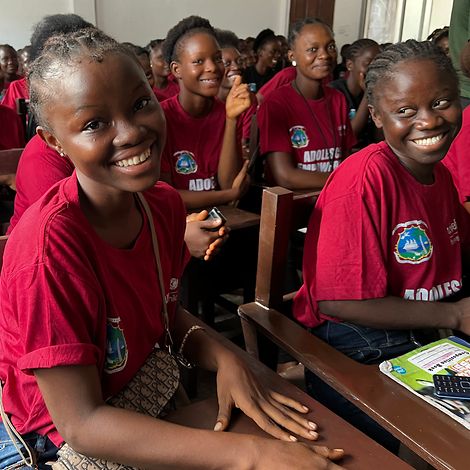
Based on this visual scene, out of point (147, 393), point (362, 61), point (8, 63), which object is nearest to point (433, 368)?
point (147, 393)

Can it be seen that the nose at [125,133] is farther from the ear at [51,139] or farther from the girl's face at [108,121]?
the ear at [51,139]

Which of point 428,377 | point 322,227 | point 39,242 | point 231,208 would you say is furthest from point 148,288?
point 231,208

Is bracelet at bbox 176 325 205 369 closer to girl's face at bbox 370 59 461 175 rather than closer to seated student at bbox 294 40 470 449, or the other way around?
seated student at bbox 294 40 470 449

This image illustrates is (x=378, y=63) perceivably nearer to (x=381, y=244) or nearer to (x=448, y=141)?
(x=448, y=141)

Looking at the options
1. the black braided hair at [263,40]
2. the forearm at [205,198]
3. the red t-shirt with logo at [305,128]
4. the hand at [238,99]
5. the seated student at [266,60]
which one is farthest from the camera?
the black braided hair at [263,40]

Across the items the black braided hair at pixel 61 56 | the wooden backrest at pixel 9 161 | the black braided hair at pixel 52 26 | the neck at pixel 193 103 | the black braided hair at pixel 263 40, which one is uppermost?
the black braided hair at pixel 263 40

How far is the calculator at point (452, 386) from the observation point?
98cm

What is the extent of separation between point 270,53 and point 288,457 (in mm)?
5640

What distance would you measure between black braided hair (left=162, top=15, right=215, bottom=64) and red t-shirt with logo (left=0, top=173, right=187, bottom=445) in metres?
1.74

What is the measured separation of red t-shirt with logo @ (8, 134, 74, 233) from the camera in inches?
70.7

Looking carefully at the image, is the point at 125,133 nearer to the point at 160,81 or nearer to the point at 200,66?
the point at 200,66

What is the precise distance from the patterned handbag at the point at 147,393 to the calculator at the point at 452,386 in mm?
467

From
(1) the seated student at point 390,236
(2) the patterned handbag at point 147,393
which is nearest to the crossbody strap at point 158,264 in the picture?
(2) the patterned handbag at point 147,393

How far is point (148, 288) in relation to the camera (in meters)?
1.03
